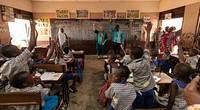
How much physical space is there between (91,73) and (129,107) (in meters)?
2.75

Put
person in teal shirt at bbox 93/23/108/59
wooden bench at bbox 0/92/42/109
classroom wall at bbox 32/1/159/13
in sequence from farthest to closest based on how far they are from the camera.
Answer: classroom wall at bbox 32/1/159/13 < person in teal shirt at bbox 93/23/108/59 < wooden bench at bbox 0/92/42/109

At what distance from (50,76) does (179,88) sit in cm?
174

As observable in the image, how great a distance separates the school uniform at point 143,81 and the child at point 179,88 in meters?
0.37

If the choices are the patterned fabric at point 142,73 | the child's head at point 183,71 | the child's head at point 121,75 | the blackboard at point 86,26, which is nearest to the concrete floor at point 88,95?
the patterned fabric at point 142,73

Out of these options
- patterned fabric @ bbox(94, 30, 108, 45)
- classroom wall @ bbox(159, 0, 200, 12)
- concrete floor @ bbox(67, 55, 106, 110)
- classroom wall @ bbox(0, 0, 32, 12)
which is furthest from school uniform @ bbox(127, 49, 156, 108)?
classroom wall @ bbox(0, 0, 32, 12)

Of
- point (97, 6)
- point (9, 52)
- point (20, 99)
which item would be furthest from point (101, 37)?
point (20, 99)

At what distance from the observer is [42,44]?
6.36 meters

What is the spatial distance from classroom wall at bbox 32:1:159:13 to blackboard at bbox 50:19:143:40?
0.53m

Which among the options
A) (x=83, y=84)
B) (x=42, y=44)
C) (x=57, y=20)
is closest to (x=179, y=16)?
(x=83, y=84)

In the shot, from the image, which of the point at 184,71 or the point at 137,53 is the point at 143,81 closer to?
the point at 137,53

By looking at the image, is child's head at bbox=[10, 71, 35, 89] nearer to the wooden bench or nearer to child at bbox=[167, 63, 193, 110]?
the wooden bench

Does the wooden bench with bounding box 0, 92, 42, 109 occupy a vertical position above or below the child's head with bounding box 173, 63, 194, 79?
below

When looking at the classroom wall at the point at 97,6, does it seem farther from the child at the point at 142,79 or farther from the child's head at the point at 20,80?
the child's head at the point at 20,80

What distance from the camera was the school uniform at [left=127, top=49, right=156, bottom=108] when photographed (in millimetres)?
1557
